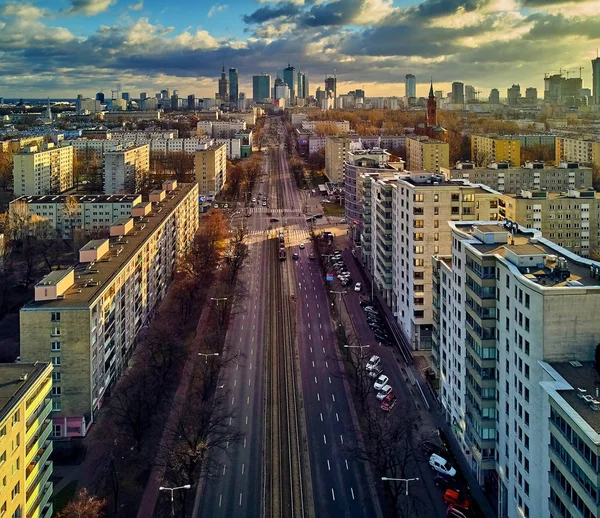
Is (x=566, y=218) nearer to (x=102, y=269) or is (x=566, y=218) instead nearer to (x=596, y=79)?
(x=102, y=269)

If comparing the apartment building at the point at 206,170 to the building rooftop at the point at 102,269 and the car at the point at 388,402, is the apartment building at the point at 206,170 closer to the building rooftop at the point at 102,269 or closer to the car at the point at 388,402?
the building rooftop at the point at 102,269

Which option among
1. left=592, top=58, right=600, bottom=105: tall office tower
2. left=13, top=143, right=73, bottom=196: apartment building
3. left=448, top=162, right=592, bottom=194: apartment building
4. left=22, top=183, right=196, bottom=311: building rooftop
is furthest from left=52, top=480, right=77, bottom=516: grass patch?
left=592, top=58, right=600, bottom=105: tall office tower

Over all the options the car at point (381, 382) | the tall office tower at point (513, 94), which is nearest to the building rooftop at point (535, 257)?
the car at point (381, 382)

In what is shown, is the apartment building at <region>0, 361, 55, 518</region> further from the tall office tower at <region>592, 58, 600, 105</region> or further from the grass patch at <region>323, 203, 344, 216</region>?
the tall office tower at <region>592, 58, 600, 105</region>

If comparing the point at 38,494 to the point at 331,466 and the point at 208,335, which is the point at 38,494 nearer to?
the point at 331,466

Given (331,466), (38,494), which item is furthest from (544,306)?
(38,494)

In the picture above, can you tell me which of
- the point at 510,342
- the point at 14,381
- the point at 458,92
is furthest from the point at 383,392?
the point at 458,92
